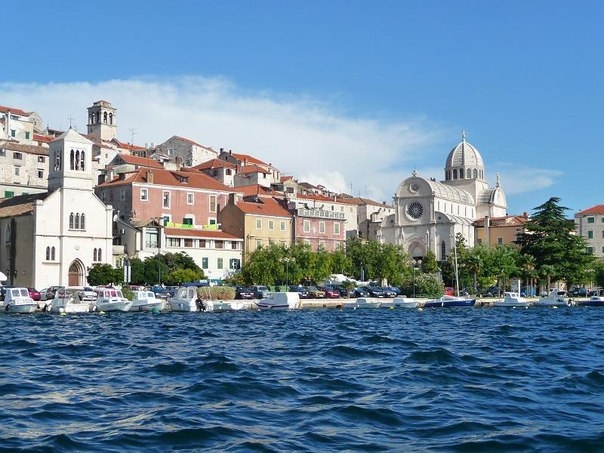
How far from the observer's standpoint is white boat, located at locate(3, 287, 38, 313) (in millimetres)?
54281

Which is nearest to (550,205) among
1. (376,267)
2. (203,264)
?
(376,267)

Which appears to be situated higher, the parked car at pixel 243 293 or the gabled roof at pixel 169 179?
the gabled roof at pixel 169 179

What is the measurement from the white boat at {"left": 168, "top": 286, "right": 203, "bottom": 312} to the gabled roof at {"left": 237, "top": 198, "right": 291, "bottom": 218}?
2988 centimetres

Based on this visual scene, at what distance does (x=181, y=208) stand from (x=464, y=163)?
6933 cm

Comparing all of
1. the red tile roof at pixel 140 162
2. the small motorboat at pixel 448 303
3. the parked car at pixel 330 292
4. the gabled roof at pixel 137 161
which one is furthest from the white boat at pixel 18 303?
the red tile roof at pixel 140 162

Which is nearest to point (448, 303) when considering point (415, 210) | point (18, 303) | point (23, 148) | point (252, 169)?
point (18, 303)

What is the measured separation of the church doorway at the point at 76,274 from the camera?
74.5 metres

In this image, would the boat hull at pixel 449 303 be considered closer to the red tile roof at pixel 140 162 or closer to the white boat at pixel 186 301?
the white boat at pixel 186 301

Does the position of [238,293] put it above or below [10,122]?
below

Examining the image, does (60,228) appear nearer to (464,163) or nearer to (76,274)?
(76,274)

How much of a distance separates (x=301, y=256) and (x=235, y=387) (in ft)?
212

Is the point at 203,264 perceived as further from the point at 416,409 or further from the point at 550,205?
the point at 416,409

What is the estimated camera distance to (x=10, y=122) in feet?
374

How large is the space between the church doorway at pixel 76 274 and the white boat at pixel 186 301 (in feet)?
52.4
